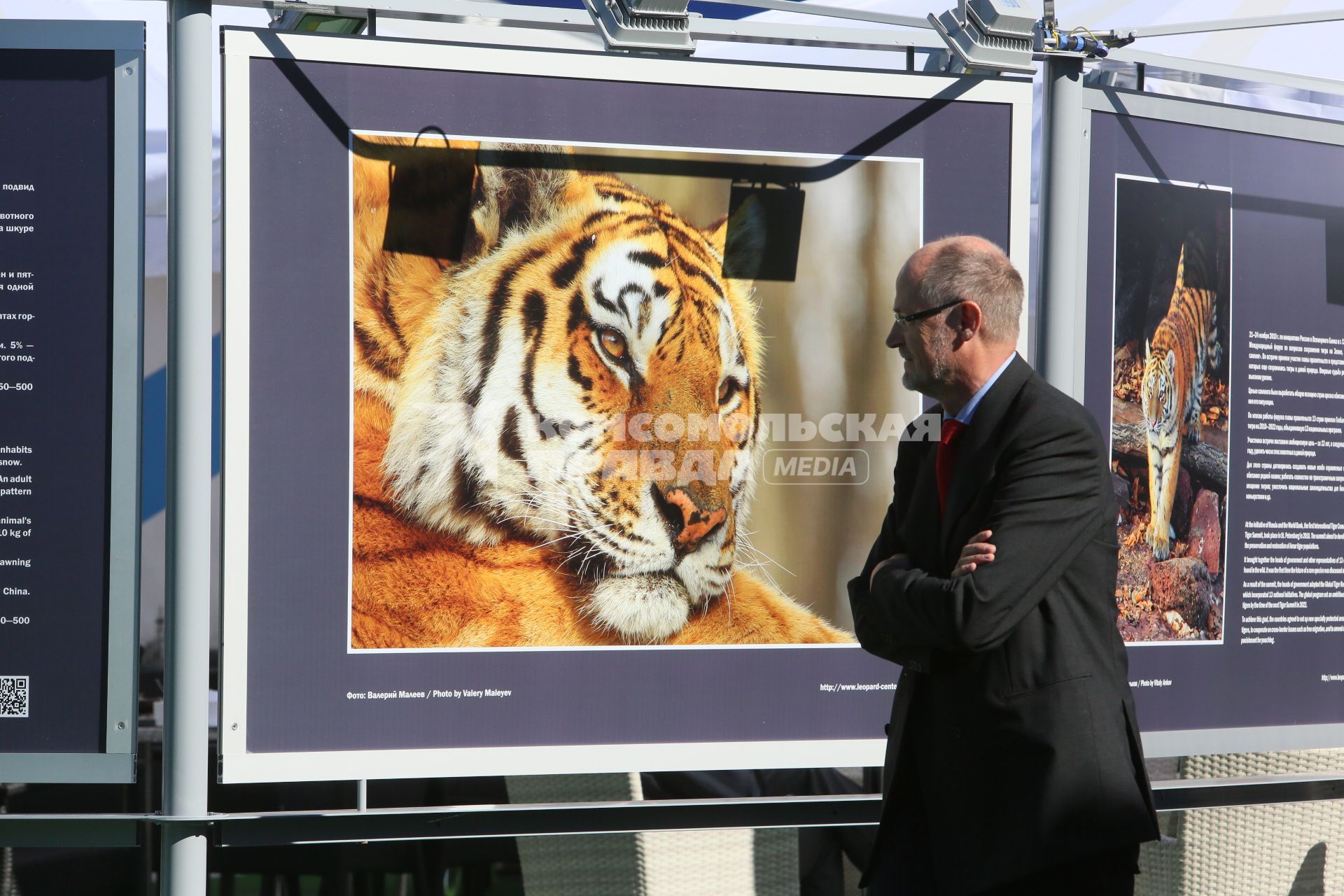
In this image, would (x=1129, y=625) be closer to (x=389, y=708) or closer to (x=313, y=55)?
(x=389, y=708)

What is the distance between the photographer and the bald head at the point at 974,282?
79.4 inches

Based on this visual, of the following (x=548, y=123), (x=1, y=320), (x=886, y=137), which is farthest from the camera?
(x=886, y=137)

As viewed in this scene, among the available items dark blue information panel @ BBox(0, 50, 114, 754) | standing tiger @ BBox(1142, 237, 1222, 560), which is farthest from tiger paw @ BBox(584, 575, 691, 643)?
standing tiger @ BBox(1142, 237, 1222, 560)

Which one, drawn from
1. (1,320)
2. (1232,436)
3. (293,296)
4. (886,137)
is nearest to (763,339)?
(886,137)

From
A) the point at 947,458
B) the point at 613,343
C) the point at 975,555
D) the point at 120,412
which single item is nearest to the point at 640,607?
the point at 613,343

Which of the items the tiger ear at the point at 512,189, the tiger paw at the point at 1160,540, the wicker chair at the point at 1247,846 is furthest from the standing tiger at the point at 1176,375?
the tiger ear at the point at 512,189

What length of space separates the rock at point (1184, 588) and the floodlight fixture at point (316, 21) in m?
2.33

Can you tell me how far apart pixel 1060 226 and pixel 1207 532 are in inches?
35.1

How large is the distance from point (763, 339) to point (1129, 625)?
120 centimetres

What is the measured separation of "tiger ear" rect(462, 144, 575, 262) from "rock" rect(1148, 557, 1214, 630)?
69.1 inches

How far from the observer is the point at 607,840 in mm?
3107

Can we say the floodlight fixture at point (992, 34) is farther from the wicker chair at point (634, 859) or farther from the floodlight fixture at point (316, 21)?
the wicker chair at point (634, 859)

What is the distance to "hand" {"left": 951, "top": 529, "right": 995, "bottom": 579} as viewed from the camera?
6.04 feet

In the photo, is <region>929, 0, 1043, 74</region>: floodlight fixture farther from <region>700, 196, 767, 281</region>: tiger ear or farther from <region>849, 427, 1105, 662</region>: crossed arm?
<region>849, 427, 1105, 662</region>: crossed arm
